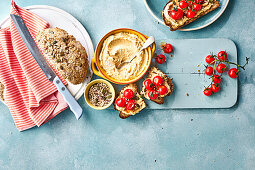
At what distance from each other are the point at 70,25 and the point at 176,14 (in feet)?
3.17

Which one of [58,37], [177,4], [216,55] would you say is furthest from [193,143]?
[58,37]

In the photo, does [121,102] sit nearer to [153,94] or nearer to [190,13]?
[153,94]

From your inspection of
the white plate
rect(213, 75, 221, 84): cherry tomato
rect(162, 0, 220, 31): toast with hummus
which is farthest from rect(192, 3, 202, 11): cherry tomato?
the white plate

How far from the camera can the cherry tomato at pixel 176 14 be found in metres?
1.98

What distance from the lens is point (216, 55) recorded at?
2.12 m

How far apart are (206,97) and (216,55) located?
0.40 metres

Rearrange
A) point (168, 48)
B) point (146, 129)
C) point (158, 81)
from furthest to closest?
point (146, 129)
point (168, 48)
point (158, 81)

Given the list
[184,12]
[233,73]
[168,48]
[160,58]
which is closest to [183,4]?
[184,12]

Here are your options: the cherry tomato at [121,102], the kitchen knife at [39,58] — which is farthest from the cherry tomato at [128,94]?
the kitchen knife at [39,58]

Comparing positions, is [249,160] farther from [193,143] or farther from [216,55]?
[216,55]

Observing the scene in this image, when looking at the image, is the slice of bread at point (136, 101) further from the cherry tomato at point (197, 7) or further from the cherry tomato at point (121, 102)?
the cherry tomato at point (197, 7)

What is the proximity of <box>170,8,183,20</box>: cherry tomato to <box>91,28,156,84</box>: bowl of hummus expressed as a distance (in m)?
0.31

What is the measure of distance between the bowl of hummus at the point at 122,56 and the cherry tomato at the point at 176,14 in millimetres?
312

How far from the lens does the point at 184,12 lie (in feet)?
6.67
